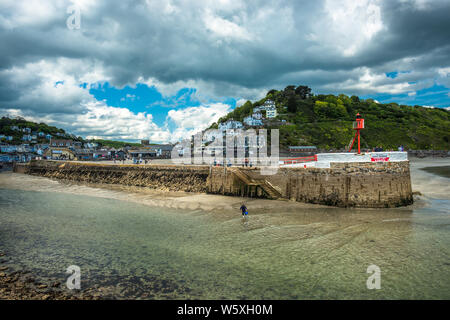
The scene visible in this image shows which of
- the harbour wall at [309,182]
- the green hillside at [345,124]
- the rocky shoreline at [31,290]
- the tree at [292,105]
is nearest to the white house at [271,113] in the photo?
the green hillside at [345,124]

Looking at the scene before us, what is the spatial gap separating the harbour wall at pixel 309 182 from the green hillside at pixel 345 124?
58.2 m

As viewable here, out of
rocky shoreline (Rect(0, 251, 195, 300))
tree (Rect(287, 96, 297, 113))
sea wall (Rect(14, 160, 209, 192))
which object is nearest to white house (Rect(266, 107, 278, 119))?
tree (Rect(287, 96, 297, 113))

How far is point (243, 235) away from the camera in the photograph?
1152cm

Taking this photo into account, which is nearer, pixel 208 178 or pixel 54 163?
pixel 208 178

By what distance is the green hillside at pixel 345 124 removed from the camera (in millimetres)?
90250

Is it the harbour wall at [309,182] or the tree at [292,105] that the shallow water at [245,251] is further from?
the tree at [292,105]

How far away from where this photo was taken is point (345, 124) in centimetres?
10481

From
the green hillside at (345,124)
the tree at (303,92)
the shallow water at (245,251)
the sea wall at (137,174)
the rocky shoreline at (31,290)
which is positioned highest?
the tree at (303,92)

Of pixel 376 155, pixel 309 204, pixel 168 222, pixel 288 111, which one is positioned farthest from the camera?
pixel 288 111

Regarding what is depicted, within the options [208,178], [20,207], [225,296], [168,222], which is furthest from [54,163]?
[225,296]

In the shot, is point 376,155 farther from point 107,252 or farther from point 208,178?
point 107,252
